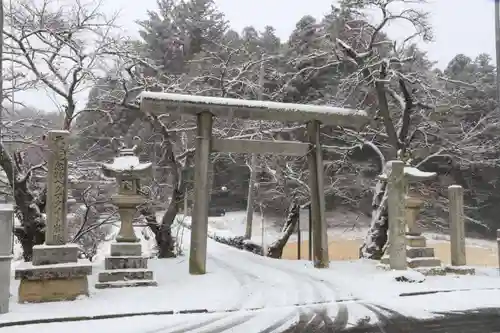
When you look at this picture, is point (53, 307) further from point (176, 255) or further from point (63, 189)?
point (176, 255)

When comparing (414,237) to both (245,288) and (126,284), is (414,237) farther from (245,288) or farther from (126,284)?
(126,284)

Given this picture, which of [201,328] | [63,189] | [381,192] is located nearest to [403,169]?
[381,192]

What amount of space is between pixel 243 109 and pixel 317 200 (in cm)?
336

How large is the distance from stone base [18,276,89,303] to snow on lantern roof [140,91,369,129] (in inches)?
180

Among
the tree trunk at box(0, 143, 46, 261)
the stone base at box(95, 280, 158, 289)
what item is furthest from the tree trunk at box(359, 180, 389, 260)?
the tree trunk at box(0, 143, 46, 261)

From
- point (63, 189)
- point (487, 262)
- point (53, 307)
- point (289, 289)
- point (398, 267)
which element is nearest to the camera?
point (53, 307)

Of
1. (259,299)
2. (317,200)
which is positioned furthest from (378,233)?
(259,299)

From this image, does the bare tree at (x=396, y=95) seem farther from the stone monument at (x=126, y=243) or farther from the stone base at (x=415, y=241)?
the stone monument at (x=126, y=243)

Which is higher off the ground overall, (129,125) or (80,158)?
(129,125)

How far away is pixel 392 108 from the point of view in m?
19.5

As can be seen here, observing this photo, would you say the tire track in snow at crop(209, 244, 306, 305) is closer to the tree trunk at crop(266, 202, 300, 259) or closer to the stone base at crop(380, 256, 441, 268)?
the tree trunk at crop(266, 202, 300, 259)

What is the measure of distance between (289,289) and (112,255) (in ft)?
13.6

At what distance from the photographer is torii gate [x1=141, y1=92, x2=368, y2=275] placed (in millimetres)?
11203

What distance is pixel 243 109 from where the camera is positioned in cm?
1175
